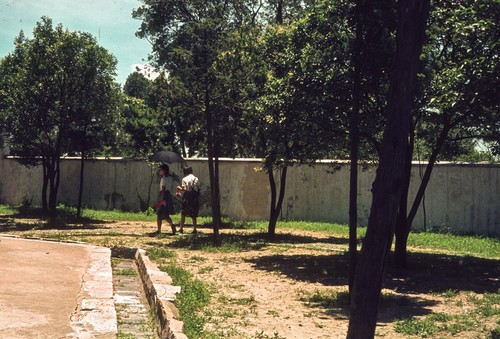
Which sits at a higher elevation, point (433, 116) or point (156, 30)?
point (156, 30)

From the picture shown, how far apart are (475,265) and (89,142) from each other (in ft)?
47.1

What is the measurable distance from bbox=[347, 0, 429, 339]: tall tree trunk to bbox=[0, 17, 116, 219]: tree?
15.5m

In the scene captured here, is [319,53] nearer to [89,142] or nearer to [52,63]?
[52,63]

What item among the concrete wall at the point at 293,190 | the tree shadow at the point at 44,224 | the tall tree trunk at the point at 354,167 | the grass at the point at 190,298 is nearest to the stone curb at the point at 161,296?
the grass at the point at 190,298

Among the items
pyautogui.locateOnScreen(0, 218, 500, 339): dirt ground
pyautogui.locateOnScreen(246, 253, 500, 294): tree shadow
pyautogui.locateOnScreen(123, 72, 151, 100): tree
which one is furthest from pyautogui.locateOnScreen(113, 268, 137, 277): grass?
pyautogui.locateOnScreen(123, 72, 151, 100): tree

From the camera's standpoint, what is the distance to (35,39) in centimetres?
1883

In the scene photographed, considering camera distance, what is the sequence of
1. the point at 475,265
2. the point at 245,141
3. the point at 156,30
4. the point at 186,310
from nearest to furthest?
the point at 186,310 < the point at 475,265 < the point at 245,141 < the point at 156,30

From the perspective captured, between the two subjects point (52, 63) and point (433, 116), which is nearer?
point (433, 116)

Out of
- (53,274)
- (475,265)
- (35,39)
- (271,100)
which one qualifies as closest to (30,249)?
(53,274)

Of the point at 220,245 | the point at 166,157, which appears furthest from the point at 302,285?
the point at 166,157

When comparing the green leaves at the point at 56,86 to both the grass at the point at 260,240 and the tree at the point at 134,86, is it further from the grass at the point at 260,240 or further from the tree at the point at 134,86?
the tree at the point at 134,86

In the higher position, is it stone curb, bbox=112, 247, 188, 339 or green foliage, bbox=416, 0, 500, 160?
green foliage, bbox=416, 0, 500, 160

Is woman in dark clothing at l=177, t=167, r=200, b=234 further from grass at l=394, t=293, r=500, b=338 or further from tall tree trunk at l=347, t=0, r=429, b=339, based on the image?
tall tree trunk at l=347, t=0, r=429, b=339

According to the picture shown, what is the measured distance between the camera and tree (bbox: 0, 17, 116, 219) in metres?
18.7
